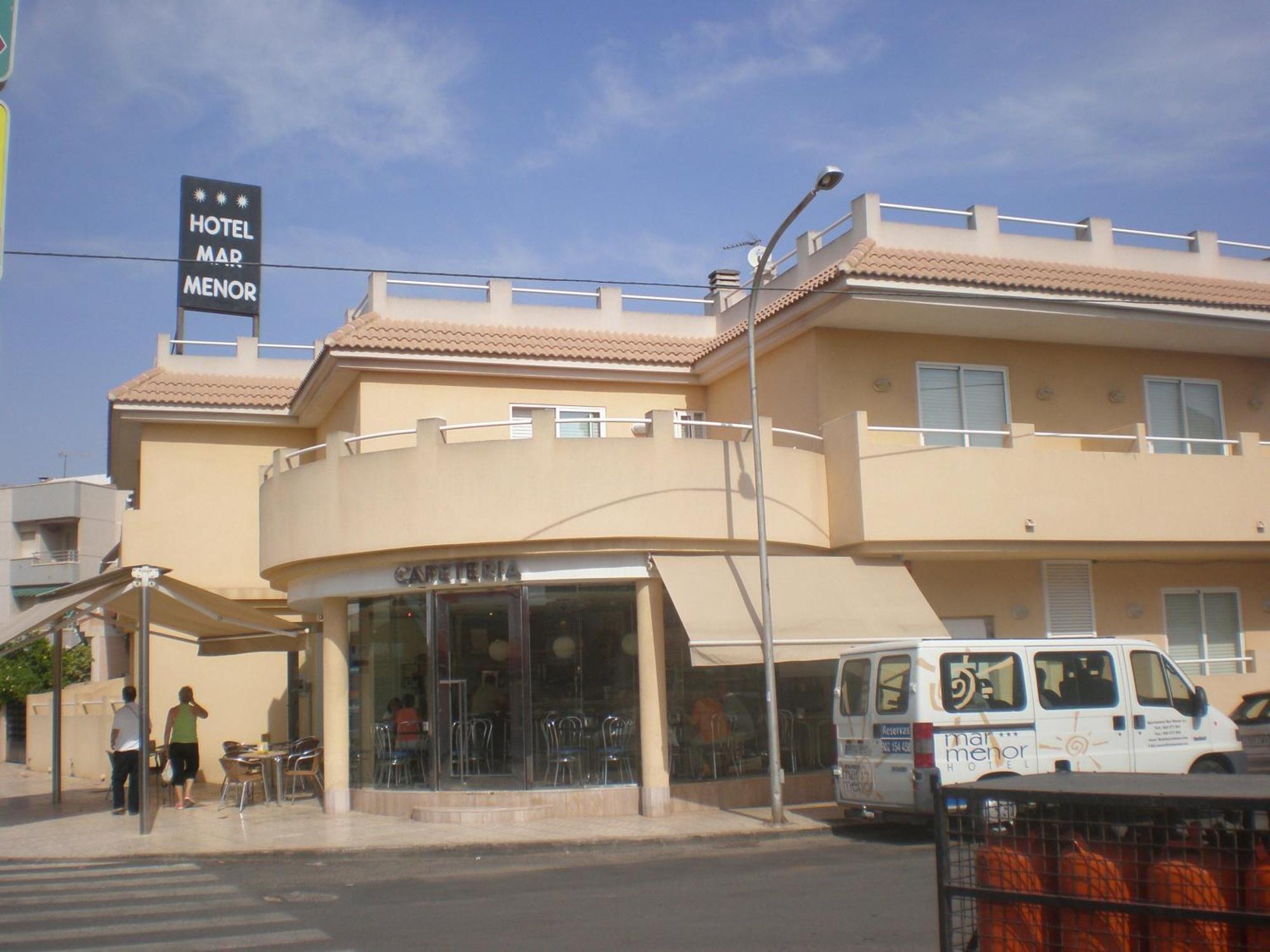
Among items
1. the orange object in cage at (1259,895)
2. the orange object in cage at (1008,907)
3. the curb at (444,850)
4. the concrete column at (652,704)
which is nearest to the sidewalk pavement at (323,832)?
the curb at (444,850)

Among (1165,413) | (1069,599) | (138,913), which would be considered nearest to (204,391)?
(138,913)

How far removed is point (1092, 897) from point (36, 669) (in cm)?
4418

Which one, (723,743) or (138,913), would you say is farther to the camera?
(723,743)

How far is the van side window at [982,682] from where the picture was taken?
13.6m

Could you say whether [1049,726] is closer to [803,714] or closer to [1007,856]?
[803,714]

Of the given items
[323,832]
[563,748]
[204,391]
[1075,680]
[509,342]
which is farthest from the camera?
[204,391]

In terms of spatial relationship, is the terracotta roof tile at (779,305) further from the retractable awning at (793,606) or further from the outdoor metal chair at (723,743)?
the outdoor metal chair at (723,743)

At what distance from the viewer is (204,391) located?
24578 mm

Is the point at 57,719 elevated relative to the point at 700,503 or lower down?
lower down

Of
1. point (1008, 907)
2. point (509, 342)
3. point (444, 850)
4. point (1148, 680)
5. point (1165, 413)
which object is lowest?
point (444, 850)

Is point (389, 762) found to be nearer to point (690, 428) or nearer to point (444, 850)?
point (444, 850)

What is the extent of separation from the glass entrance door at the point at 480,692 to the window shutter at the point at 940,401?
764 cm

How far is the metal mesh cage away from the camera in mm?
4430

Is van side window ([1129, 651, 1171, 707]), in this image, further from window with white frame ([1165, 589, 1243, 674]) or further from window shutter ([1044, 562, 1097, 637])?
window with white frame ([1165, 589, 1243, 674])
